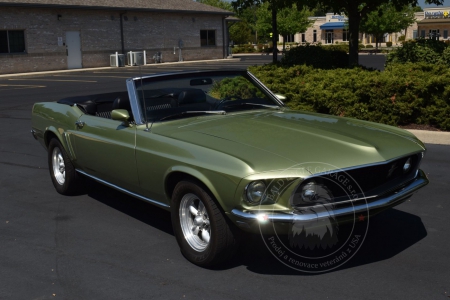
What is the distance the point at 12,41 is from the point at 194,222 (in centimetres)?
3279

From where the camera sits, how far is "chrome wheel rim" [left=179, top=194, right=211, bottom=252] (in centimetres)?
501

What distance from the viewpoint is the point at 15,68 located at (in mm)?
34906

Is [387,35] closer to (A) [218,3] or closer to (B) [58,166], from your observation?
(A) [218,3]

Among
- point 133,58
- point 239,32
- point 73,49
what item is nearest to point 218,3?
point 239,32

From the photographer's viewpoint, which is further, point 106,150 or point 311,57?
point 311,57

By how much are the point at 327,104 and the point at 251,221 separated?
24.5ft

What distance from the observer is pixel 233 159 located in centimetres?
463

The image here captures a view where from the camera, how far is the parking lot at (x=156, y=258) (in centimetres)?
455

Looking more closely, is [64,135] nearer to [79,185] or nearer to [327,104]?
[79,185]

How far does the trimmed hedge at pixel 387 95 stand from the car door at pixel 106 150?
601cm

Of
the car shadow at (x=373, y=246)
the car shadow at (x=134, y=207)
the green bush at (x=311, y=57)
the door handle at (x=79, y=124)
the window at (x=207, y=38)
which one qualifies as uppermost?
the window at (x=207, y=38)

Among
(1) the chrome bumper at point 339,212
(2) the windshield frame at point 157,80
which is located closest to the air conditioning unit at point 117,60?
(2) the windshield frame at point 157,80

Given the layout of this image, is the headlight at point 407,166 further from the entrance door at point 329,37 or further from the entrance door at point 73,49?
the entrance door at point 329,37

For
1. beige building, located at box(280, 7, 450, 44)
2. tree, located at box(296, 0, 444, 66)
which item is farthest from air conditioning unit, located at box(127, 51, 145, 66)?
beige building, located at box(280, 7, 450, 44)
